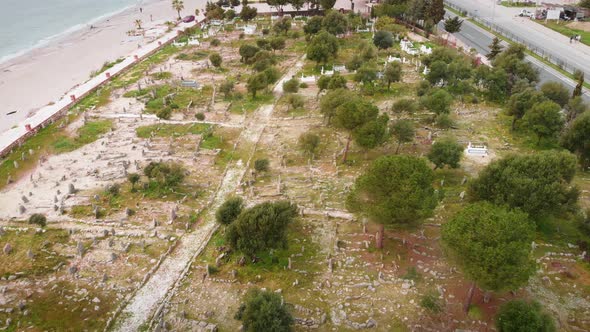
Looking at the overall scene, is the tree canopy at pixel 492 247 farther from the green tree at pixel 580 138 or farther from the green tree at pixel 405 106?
the green tree at pixel 405 106

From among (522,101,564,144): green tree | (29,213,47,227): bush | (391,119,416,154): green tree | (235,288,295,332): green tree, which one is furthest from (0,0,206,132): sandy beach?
(522,101,564,144): green tree

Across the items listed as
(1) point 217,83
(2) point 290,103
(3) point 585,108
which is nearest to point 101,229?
(2) point 290,103

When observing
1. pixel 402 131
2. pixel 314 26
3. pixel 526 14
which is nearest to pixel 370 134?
pixel 402 131

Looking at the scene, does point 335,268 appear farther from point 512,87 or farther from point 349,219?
point 512,87

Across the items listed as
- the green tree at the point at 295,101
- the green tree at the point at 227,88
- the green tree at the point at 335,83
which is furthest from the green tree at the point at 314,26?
the green tree at the point at 295,101

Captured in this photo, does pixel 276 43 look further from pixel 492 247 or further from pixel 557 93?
pixel 492 247

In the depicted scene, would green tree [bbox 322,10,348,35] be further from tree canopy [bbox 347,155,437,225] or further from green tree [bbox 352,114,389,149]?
tree canopy [bbox 347,155,437,225]

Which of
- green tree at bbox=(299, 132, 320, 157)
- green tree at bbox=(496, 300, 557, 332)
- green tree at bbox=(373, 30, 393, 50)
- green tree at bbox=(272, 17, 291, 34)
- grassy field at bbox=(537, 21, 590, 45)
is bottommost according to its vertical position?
green tree at bbox=(496, 300, 557, 332)
